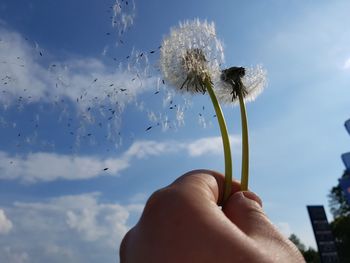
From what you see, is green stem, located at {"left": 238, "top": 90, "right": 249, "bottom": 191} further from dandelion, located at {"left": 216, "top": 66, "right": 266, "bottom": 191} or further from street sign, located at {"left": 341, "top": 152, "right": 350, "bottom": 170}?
street sign, located at {"left": 341, "top": 152, "right": 350, "bottom": 170}

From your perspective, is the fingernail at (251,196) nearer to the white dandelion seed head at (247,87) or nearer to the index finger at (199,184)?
the index finger at (199,184)

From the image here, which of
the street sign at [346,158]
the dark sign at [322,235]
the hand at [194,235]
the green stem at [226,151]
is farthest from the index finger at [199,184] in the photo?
the street sign at [346,158]

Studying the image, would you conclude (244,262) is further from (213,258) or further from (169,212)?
(169,212)

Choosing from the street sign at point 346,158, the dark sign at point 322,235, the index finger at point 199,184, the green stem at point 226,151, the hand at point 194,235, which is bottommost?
the hand at point 194,235

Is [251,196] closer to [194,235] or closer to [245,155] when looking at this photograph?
[245,155]

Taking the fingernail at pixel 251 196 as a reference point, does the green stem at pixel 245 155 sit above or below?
above

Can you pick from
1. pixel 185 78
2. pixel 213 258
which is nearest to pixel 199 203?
pixel 213 258

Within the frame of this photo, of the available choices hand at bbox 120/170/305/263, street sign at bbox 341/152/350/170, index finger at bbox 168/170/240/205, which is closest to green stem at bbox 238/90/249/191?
index finger at bbox 168/170/240/205
